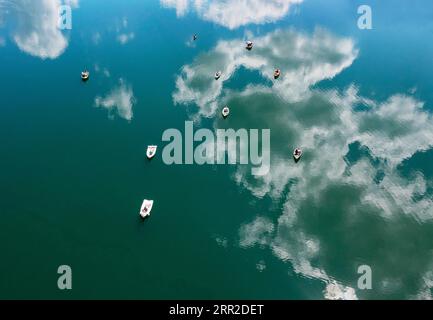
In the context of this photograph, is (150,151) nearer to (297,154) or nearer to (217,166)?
(217,166)

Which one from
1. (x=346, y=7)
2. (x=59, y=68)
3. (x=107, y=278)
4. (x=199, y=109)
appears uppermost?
(x=346, y=7)

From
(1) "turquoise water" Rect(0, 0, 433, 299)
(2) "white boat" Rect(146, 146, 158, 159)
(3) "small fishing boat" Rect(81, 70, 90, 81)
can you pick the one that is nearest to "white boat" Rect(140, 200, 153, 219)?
(1) "turquoise water" Rect(0, 0, 433, 299)

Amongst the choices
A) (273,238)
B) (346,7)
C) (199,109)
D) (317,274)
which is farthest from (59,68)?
(346,7)

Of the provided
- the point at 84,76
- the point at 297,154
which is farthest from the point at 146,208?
the point at 84,76

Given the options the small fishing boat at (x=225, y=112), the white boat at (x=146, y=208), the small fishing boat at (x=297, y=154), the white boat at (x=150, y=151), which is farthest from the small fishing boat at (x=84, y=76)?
the small fishing boat at (x=297, y=154)

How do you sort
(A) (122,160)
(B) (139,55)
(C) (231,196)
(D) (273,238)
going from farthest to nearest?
(B) (139,55) < (A) (122,160) < (C) (231,196) < (D) (273,238)

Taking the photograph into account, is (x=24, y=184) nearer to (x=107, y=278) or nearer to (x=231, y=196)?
(x=107, y=278)
